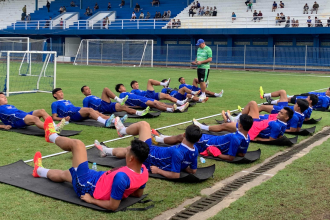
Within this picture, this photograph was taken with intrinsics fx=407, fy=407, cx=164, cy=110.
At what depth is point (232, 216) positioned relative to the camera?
14.9ft

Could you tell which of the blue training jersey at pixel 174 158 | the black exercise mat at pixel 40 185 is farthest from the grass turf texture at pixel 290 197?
the black exercise mat at pixel 40 185

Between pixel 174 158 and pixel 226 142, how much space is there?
4.93 feet

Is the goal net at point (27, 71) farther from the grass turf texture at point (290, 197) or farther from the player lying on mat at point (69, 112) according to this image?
the grass turf texture at point (290, 197)

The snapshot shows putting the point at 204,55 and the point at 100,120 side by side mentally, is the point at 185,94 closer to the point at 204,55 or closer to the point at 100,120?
the point at 204,55

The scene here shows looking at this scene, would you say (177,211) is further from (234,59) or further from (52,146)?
(234,59)

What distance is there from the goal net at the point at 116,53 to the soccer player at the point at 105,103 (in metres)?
27.8

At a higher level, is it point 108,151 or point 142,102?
point 142,102

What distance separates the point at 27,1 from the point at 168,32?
28461 mm

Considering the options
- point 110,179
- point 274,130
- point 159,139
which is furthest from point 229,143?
point 110,179

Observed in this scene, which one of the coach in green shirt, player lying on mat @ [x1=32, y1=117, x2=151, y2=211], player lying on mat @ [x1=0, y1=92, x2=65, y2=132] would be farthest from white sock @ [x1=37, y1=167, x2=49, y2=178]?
the coach in green shirt

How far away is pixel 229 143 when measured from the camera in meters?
6.86

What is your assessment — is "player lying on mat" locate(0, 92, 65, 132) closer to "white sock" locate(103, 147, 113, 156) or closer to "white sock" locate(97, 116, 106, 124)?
"white sock" locate(97, 116, 106, 124)

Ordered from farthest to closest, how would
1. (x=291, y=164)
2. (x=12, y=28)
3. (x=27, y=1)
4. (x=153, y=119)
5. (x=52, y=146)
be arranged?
1. (x=27, y=1)
2. (x=12, y=28)
3. (x=153, y=119)
4. (x=52, y=146)
5. (x=291, y=164)

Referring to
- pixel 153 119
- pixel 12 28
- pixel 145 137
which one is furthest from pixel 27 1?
pixel 145 137
